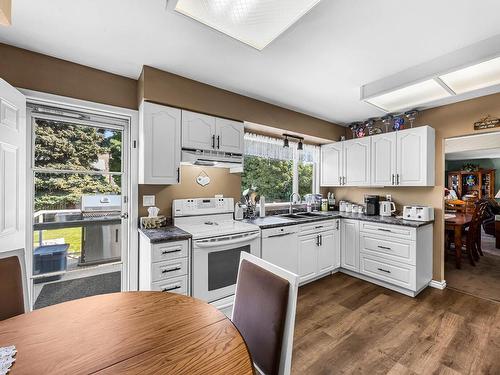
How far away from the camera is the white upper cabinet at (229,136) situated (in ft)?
8.68

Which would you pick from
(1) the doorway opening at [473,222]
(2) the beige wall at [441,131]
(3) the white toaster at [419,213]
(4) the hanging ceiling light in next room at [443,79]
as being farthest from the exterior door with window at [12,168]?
(1) the doorway opening at [473,222]

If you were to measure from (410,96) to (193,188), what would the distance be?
2579 millimetres

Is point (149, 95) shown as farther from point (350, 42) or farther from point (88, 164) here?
point (350, 42)

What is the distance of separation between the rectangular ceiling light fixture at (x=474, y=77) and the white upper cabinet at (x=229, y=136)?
1.96 m

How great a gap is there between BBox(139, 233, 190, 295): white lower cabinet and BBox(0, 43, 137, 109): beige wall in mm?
1448

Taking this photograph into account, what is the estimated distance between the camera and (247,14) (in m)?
1.39

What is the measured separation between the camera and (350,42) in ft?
5.94

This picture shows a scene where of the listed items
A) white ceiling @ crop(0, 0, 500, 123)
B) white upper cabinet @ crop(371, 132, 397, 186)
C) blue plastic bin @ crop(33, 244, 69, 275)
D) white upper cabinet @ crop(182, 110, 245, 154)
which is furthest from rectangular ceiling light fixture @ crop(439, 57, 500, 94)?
blue plastic bin @ crop(33, 244, 69, 275)

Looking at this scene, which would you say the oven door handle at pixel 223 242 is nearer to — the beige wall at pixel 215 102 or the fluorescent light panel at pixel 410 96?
the beige wall at pixel 215 102

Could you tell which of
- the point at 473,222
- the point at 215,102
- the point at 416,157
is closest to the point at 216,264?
the point at 215,102

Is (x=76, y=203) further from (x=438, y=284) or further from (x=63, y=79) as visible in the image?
(x=438, y=284)

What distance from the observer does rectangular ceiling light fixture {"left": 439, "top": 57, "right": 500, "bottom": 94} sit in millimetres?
1826

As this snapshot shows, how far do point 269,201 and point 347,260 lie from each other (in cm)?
143

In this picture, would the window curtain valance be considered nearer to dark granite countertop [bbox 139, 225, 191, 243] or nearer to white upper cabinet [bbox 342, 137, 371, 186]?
white upper cabinet [bbox 342, 137, 371, 186]
